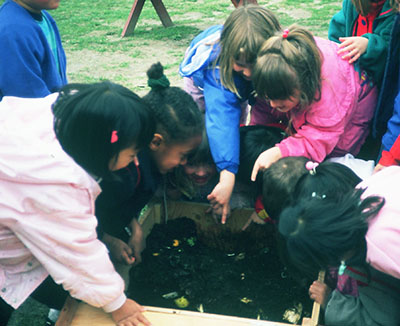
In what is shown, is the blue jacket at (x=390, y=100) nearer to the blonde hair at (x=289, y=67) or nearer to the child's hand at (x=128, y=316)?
the blonde hair at (x=289, y=67)

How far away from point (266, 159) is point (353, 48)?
659 mm

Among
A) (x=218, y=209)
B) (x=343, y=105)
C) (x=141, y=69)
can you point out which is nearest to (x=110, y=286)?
(x=218, y=209)

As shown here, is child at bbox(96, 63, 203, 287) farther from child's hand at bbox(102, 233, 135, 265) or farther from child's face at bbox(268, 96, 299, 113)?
child's face at bbox(268, 96, 299, 113)

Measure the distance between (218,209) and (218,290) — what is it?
0.40 m

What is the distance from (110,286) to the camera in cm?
150

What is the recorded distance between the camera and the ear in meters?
1.90

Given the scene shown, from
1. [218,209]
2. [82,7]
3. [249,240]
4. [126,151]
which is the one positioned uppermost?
[126,151]

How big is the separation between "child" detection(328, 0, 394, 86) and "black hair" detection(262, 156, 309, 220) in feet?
1.91

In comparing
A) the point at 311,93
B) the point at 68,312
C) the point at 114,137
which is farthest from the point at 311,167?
the point at 68,312

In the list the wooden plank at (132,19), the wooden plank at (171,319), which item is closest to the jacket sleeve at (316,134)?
the wooden plank at (171,319)

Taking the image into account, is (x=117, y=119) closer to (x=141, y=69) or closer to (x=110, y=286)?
(x=110, y=286)

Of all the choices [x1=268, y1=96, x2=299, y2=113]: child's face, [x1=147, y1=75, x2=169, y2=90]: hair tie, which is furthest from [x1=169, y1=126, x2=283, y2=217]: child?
[x1=147, y1=75, x2=169, y2=90]: hair tie

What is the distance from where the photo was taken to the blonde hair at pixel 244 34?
203 centimetres

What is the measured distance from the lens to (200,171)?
2326 mm
